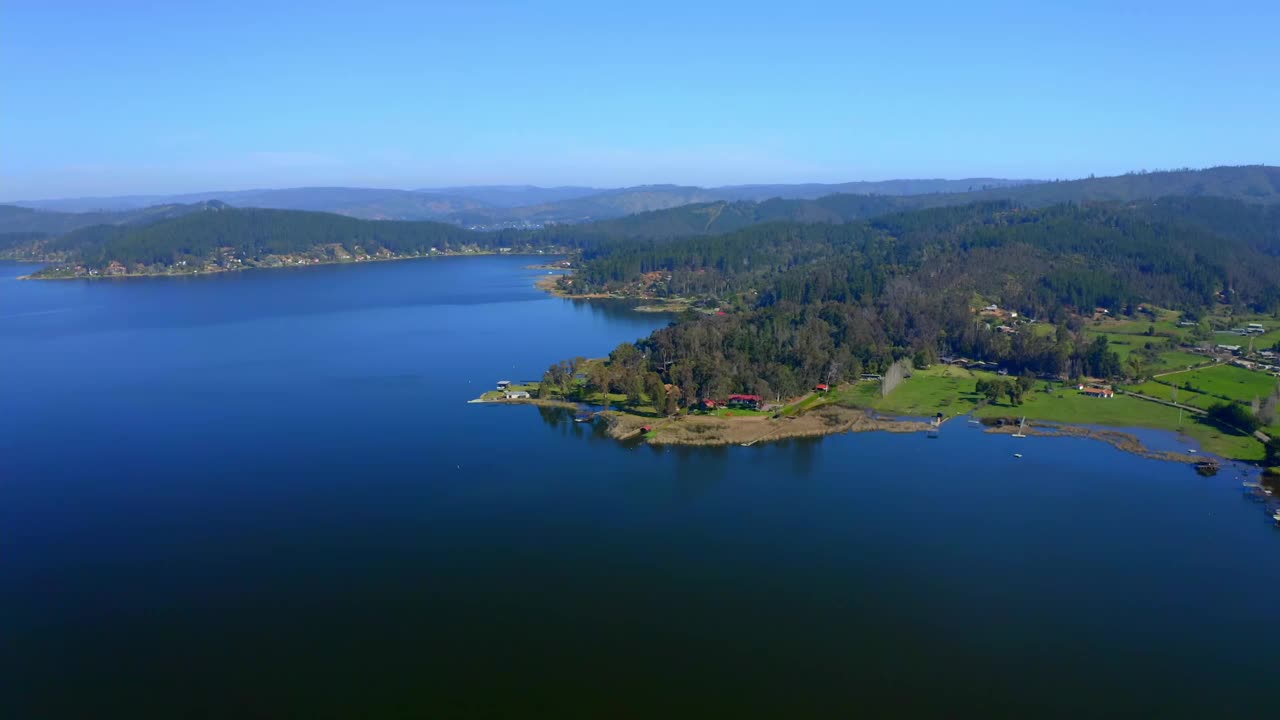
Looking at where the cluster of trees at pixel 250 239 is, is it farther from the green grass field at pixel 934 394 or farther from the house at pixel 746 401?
the green grass field at pixel 934 394

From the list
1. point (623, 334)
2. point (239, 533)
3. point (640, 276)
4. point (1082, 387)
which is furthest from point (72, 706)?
point (640, 276)

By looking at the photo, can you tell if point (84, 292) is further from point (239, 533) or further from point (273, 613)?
point (273, 613)

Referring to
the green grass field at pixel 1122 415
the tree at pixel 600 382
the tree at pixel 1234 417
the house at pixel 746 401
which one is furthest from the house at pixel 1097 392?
the tree at pixel 600 382

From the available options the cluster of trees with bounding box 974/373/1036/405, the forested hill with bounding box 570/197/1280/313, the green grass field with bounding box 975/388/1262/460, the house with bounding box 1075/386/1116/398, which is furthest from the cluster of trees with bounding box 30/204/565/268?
the house with bounding box 1075/386/1116/398

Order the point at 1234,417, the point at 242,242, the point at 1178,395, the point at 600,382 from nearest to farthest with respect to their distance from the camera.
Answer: the point at 1234,417, the point at 1178,395, the point at 600,382, the point at 242,242

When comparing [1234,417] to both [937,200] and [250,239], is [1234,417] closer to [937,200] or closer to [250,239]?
[250,239]

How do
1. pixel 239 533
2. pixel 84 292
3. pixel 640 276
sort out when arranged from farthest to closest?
1. pixel 640 276
2. pixel 84 292
3. pixel 239 533

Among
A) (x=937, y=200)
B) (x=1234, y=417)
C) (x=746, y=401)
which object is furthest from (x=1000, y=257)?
(x=937, y=200)
